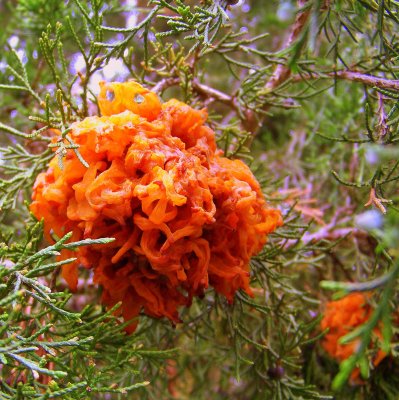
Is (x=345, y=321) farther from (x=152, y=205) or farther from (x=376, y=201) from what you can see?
(x=152, y=205)

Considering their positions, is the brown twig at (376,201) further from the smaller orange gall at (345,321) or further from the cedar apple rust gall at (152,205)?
the smaller orange gall at (345,321)

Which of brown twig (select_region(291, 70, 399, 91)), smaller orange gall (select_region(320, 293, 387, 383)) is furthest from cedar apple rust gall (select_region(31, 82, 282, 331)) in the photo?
smaller orange gall (select_region(320, 293, 387, 383))

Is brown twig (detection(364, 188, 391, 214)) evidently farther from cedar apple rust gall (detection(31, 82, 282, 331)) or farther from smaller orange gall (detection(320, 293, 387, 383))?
smaller orange gall (detection(320, 293, 387, 383))

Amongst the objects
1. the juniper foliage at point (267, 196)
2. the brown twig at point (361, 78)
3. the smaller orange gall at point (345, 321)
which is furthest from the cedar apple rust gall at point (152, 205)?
the smaller orange gall at point (345, 321)

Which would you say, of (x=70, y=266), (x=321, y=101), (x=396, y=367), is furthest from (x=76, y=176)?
(x=321, y=101)

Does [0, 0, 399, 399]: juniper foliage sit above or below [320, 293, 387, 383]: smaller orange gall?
above

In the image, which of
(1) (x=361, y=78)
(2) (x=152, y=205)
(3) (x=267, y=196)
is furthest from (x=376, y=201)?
(2) (x=152, y=205)

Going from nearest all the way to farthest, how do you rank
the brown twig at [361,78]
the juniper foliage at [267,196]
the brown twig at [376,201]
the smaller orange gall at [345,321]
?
the juniper foliage at [267,196], the brown twig at [376,201], the brown twig at [361,78], the smaller orange gall at [345,321]
